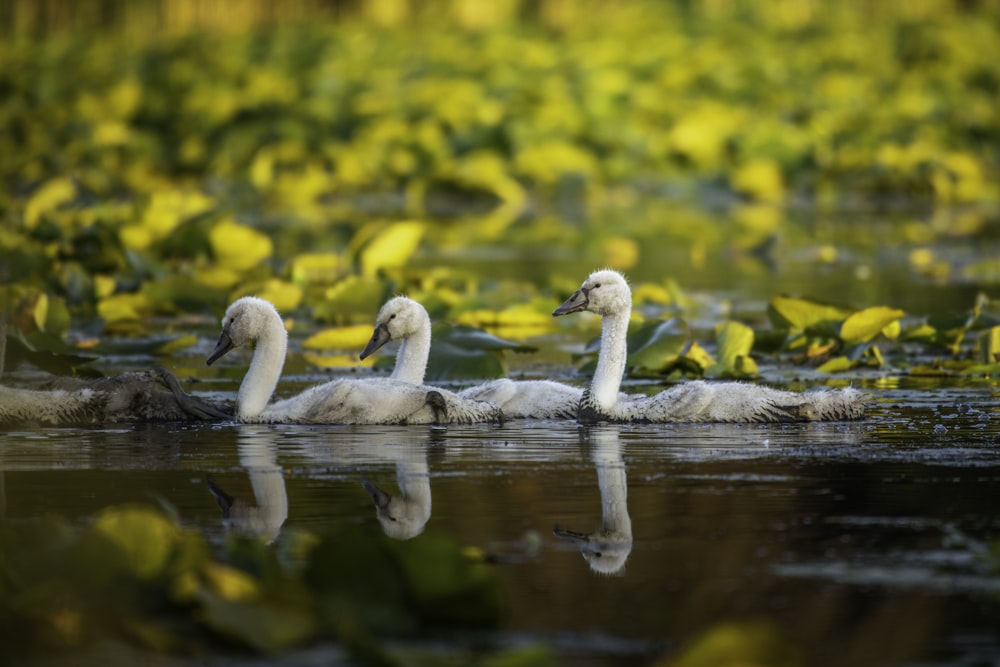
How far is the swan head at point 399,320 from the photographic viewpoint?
877 centimetres

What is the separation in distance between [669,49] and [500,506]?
2377 centimetres

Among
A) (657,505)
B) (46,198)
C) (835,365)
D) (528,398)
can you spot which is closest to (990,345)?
(835,365)

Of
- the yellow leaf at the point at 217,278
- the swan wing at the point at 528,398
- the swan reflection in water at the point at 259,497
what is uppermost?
the yellow leaf at the point at 217,278

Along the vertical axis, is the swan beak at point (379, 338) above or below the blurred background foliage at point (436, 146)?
below

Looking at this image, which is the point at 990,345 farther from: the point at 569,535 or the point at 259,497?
the point at 259,497

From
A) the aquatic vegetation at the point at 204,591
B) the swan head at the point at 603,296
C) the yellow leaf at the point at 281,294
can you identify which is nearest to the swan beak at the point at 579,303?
the swan head at the point at 603,296

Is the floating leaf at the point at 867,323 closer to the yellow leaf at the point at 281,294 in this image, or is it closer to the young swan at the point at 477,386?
the young swan at the point at 477,386

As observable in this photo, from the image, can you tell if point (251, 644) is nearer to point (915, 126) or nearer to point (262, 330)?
point (262, 330)

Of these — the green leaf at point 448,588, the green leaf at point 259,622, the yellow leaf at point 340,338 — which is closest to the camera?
the green leaf at point 259,622

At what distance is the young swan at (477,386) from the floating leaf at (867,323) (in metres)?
1.78

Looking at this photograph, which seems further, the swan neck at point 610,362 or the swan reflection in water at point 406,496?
the swan neck at point 610,362

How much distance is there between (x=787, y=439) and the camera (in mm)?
7578

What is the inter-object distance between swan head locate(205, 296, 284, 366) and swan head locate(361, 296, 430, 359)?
0.48m

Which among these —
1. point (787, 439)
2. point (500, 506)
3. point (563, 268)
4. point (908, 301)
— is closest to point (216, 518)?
point (500, 506)
